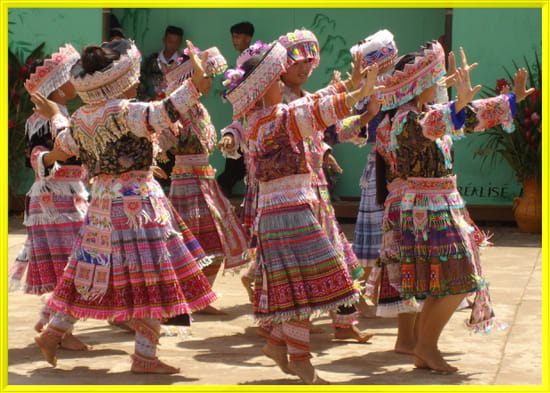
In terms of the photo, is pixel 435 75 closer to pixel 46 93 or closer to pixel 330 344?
pixel 330 344

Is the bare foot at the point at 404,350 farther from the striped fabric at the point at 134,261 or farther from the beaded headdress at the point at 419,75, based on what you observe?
the beaded headdress at the point at 419,75

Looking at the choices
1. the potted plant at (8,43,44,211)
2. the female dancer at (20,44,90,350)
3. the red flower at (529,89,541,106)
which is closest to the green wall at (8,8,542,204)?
the potted plant at (8,43,44,211)

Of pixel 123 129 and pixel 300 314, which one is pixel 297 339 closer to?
pixel 300 314

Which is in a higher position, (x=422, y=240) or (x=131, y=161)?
(x=131, y=161)

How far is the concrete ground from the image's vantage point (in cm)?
556

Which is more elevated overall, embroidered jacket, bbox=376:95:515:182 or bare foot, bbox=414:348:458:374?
embroidered jacket, bbox=376:95:515:182

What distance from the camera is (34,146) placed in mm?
6492

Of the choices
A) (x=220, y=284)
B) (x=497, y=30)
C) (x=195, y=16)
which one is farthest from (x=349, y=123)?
(x=195, y=16)

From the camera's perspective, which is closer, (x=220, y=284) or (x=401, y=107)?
(x=401, y=107)

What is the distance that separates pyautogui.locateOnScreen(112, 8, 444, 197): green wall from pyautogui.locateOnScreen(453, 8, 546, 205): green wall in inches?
42.5

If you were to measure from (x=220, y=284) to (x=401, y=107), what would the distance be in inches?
140

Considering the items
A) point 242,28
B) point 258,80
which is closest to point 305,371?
point 258,80

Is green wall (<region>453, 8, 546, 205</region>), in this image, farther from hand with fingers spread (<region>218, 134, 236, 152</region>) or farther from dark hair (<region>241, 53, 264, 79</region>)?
dark hair (<region>241, 53, 264, 79</region>)

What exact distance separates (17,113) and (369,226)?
7298mm
